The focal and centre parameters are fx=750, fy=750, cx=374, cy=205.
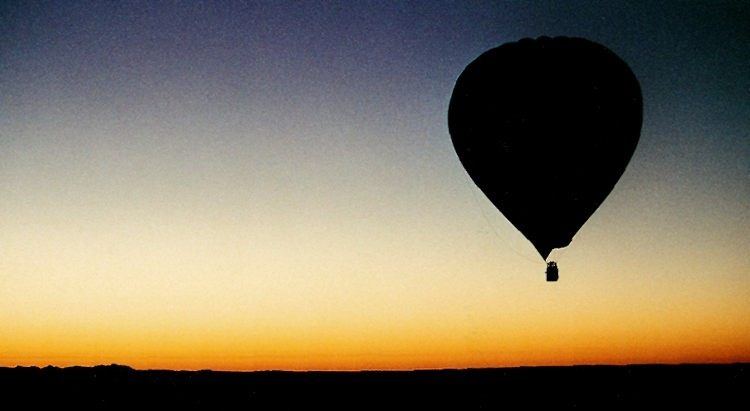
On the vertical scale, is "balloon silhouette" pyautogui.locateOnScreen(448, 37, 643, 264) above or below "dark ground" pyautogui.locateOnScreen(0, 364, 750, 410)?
above

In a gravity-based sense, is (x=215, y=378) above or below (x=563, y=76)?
below

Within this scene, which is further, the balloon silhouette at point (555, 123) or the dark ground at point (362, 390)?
the dark ground at point (362, 390)

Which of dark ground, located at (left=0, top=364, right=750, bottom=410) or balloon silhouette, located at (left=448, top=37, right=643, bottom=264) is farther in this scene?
dark ground, located at (left=0, top=364, right=750, bottom=410)

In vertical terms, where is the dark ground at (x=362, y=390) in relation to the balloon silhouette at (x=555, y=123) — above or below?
below

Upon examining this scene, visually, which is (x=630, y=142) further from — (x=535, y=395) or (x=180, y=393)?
(x=180, y=393)

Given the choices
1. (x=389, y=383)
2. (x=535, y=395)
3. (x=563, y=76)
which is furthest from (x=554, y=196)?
(x=389, y=383)
